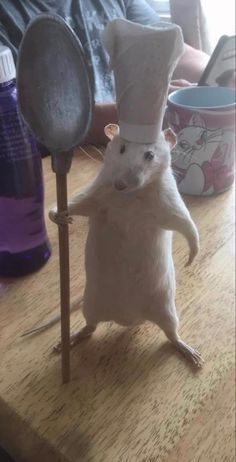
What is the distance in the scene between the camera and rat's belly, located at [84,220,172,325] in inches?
15.5

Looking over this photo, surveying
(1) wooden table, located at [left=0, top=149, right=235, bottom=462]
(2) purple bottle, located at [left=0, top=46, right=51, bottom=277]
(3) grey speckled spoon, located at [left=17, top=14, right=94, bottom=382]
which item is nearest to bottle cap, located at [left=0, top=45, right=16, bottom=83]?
(2) purple bottle, located at [left=0, top=46, right=51, bottom=277]

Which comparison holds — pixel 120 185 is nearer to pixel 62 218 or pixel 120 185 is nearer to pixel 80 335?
pixel 62 218

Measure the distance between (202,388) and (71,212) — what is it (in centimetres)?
20

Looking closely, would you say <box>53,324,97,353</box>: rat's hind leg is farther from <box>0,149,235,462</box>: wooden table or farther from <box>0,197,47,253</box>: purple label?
<box>0,197,47,253</box>: purple label

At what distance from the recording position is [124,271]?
1.33 feet

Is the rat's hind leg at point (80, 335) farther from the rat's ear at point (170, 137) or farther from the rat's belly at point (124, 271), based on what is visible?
the rat's ear at point (170, 137)

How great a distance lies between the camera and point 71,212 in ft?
1.25

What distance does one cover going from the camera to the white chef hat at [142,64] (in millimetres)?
302

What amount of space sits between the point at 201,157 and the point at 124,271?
0.91ft

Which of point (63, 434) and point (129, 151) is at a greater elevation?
point (129, 151)

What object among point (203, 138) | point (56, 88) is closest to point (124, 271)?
point (56, 88)

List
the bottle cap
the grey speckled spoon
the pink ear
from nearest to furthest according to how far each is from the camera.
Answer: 1. the grey speckled spoon
2. the bottle cap
3. the pink ear

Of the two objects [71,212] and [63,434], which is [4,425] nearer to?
[63,434]

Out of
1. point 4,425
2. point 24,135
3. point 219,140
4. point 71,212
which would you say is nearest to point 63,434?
point 4,425
